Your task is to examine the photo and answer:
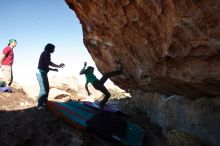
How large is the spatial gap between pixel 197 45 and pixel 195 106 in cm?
315

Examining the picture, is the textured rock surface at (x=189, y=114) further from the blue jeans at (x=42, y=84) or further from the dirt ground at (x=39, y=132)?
the blue jeans at (x=42, y=84)

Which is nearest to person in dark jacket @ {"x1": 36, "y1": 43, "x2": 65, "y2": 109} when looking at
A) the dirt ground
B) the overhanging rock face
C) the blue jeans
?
the blue jeans

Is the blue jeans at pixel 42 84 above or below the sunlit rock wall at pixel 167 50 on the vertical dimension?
below

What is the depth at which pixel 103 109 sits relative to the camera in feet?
35.9

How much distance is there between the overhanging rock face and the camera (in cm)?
696

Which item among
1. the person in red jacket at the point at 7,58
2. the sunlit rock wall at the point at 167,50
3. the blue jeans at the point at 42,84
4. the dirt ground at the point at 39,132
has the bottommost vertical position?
the dirt ground at the point at 39,132

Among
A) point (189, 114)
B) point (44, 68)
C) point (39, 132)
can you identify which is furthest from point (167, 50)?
point (39, 132)

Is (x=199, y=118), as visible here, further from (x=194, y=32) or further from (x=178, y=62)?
(x=194, y=32)

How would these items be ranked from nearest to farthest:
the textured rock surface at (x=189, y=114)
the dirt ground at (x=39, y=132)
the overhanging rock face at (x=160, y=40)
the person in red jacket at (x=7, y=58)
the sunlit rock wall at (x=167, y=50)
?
the overhanging rock face at (x=160, y=40), the sunlit rock wall at (x=167, y=50), the dirt ground at (x=39, y=132), the textured rock surface at (x=189, y=114), the person in red jacket at (x=7, y=58)

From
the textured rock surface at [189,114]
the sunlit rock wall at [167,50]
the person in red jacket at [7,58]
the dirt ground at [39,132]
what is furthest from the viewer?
the person in red jacket at [7,58]

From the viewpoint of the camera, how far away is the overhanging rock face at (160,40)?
6.96 meters

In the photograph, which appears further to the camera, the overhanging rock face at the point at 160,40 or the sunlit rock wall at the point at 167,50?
the sunlit rock wall at the point at 167,50

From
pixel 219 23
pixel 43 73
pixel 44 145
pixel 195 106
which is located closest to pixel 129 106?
pixel 195 106

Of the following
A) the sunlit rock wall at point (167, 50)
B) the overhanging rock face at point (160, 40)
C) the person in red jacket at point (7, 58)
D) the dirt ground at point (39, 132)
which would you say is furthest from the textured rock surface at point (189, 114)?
the person in red jacket at point (7, 58)
